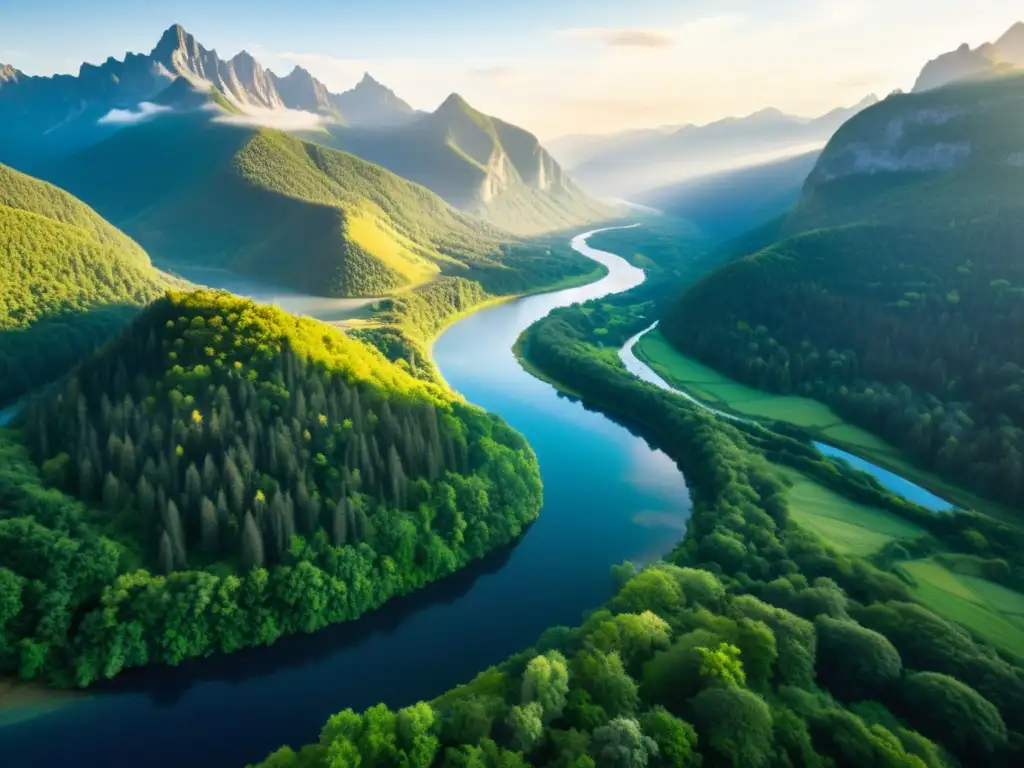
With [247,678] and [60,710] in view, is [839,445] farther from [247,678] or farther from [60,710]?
[60,710]

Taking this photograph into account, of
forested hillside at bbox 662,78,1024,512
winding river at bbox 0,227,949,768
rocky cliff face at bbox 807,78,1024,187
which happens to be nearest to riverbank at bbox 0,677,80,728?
winding river at bbox 0,227,949,768

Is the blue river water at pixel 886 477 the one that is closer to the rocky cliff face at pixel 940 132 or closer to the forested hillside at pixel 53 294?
the rocky cliff face at pixel 940 132

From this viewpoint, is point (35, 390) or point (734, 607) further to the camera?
point (35, 390)

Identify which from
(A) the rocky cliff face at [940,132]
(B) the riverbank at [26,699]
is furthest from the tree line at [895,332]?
(B) the riverbank at [26,699]

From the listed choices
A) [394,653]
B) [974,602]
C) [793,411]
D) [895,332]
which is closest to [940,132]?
Result: [895,332]

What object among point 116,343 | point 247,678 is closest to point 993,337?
point 247,678
